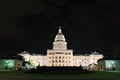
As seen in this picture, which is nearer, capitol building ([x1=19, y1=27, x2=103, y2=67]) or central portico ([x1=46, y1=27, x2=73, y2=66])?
central portico ([x1=46, y1=27, x2=73, y2=66])

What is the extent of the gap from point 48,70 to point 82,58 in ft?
428

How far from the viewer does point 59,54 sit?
559ft

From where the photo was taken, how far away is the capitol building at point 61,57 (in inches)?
6658

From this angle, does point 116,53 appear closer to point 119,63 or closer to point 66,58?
point 119,63

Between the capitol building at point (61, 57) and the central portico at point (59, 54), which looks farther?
the capitol building at point (61, 57)

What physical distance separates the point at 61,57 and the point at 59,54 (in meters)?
2.82

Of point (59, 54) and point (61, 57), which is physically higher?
point (59, 54)

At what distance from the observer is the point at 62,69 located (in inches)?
1766

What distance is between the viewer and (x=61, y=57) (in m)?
170

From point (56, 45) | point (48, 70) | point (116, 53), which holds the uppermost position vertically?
point (56, 45)

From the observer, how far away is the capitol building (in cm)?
16912

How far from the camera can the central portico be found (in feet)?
554

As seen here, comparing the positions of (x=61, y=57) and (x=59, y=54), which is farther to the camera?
(x=59, y=54)

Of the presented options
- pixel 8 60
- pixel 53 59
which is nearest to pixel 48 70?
pixel 8 60
